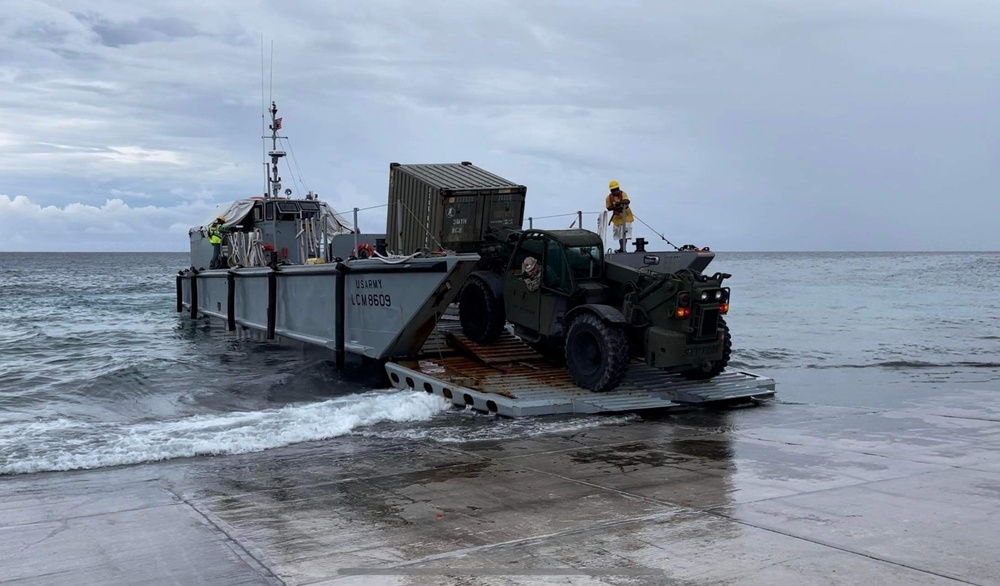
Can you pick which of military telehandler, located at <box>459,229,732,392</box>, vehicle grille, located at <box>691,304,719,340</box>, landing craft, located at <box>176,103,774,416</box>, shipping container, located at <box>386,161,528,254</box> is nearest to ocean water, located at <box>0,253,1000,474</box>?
landing craft, located at <box>176,103,774,416</box>

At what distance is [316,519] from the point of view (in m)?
5.69

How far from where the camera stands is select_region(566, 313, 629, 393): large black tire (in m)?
9.96

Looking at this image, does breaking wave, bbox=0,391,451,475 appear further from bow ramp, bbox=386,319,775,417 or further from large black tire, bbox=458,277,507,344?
large black tire, bbox=458,277,507,344

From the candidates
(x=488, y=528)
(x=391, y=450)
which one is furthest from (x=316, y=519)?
(x=391, y=450)

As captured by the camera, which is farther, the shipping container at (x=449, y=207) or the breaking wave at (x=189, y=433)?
the shipping container at (x=449, y=207)

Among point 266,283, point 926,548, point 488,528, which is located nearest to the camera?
point 926,548

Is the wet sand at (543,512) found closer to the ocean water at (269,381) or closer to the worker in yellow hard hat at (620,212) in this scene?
the ocean water at (269,381)

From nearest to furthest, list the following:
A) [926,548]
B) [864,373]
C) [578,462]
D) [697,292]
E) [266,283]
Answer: [926,548], [578,462], [697,292], [864,373], [266,283]

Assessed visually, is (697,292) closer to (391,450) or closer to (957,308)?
(391,450)

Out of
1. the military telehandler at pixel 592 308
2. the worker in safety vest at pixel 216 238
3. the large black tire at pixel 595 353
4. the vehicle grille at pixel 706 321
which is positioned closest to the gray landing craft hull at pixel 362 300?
the military telehandler at pixel 592 308

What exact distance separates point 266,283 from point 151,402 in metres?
5.03

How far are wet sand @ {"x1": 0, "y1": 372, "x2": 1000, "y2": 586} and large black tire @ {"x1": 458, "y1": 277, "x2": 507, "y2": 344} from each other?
3.61 meters

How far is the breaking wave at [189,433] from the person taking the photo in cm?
789

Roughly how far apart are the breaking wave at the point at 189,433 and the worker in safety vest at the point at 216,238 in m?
10.0
